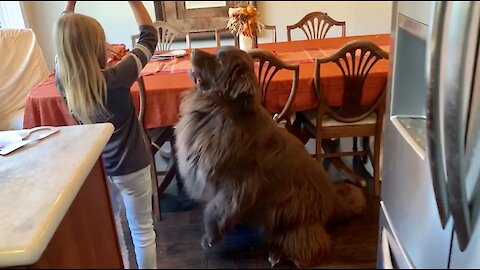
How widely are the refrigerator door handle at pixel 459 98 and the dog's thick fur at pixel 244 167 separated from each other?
1054mm

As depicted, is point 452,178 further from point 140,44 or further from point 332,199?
point 332,199

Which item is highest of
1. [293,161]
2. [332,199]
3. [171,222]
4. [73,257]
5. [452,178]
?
[452,178]

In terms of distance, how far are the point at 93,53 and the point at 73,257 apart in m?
0.75

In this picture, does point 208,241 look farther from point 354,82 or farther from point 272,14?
point 272,14

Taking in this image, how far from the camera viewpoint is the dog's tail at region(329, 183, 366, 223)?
2.25 metres

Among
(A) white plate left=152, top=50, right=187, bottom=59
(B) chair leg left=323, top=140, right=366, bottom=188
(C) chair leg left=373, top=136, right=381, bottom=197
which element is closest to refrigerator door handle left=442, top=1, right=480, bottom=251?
(C) chair leg left=373, top=136, right=381, bottom=197

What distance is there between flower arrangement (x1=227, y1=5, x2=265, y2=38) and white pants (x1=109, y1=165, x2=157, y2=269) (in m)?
1.11

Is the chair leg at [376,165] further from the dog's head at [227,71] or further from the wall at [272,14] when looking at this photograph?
the wall at [272,14]

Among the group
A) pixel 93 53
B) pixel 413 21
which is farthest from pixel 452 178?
pixel 93 53

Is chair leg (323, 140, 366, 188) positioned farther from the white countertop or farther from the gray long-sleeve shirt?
the white countertop

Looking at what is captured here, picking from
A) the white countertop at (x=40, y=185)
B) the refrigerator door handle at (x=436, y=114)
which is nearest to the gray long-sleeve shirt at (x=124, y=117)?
the white countertop at (x=40, y=185)

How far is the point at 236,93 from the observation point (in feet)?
5.60

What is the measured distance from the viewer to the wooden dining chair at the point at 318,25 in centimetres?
316

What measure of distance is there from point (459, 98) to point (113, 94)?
124 centimetres
